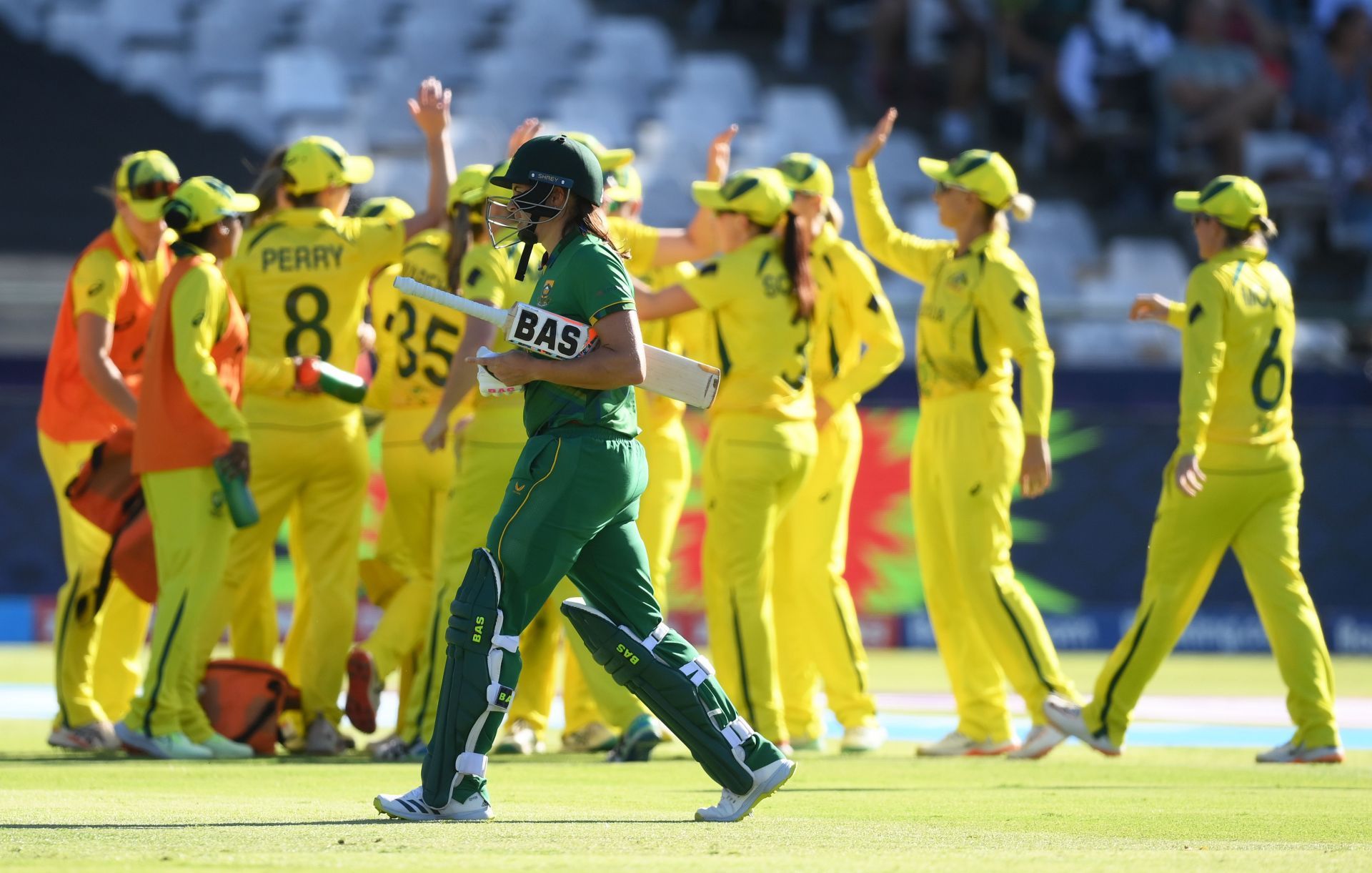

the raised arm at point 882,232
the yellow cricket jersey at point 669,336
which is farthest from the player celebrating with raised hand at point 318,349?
the raised arm at point 882,232

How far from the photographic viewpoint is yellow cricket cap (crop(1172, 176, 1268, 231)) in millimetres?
8898

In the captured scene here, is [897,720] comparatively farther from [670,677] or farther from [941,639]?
[670,677]

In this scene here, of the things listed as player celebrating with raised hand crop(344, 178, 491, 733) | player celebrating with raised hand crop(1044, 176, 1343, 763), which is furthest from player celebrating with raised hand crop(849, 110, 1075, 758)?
player celebrating with raised hand crop(344, 178, 491, 733)

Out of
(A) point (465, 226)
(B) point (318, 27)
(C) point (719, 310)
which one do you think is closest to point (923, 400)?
(C) point (719, 310)

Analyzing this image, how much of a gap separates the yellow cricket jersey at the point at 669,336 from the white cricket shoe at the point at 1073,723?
2072 mm

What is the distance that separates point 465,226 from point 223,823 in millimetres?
3491

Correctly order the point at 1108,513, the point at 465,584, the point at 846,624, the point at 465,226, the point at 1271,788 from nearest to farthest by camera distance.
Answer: the point at 465,584, the point at 1271,788, the point at 465,226, the point at 846,624, the point at 1108,513

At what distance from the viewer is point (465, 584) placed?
A: 605cm

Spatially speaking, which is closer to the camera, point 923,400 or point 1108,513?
point 923,400

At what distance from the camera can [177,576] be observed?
27.2 feet

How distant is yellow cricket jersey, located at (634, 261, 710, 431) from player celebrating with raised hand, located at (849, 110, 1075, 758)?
1048 mm

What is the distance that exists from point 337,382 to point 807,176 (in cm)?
239

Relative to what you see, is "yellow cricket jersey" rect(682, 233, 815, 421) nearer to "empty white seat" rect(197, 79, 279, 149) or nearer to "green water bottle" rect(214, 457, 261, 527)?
"green water bottle" rect(214, 457, 261, 527)

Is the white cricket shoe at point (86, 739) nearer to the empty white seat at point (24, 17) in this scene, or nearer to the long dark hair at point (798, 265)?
the long dark hair at point (798, 265)
